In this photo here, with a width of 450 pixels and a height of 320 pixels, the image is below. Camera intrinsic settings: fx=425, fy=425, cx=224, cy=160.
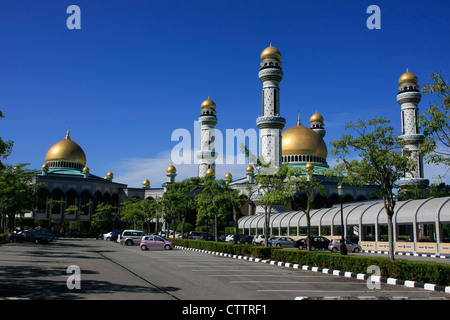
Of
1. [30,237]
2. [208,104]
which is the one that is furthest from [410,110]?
[30,237]

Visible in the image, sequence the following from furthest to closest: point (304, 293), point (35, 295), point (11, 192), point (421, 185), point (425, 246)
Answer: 1. point (421, 185)
2. point (11, 192)
3. point (425, 246)
4. point (304, 293)
5. point (35, 295)

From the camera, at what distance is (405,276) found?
1631cm

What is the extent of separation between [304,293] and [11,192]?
33262 millimetres

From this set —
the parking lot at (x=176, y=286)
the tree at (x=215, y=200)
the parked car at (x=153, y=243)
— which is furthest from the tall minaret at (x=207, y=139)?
the parking lot at (x=176, y=286)

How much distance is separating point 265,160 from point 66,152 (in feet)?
151

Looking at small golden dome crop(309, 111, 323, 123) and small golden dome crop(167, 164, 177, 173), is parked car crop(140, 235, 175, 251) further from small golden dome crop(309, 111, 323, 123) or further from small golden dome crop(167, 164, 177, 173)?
small golden dome crop(309, 111, 323, 123)

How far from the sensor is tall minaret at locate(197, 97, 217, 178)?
8694cm

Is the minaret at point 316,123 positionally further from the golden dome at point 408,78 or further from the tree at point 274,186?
the tree at point 274,186

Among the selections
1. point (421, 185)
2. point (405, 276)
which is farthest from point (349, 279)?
point (421, 185)

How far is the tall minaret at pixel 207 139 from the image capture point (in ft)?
285

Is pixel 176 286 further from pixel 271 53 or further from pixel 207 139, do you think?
pixel 207 139

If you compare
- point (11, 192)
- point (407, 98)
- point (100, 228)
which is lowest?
point (100, 228)
